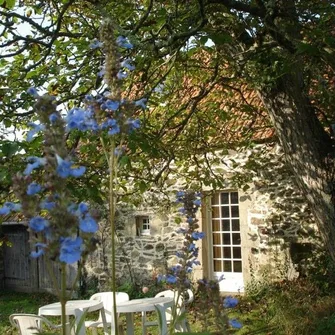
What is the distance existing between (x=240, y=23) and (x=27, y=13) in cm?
255

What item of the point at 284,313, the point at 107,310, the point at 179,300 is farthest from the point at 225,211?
the point at 107,310

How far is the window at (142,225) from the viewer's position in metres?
12.1

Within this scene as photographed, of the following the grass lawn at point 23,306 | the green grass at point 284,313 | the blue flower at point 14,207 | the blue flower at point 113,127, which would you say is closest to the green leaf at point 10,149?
the blue flower at point 113,127

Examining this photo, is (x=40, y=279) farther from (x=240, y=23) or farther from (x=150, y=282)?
(x=240, y=23)

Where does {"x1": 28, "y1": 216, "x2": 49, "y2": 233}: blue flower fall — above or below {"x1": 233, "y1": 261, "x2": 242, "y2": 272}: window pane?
above

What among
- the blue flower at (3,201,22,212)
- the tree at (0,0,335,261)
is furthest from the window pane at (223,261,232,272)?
the blue flower at (3,201,22,212)

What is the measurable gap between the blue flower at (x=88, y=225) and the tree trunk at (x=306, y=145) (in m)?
4.46

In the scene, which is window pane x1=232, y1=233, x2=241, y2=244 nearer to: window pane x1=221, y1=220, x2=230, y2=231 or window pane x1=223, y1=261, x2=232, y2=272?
window pane x1=221, y1=220, x2=230, y2=231

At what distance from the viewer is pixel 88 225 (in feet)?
4.49

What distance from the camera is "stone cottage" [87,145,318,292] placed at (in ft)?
32.4

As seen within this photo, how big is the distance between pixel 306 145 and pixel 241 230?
5.10 m

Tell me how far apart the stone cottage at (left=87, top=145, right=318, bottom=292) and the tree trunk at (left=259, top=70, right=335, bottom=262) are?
2850mm

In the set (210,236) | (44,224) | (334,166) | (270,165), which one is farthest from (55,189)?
(210,236)

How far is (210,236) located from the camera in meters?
11.1
